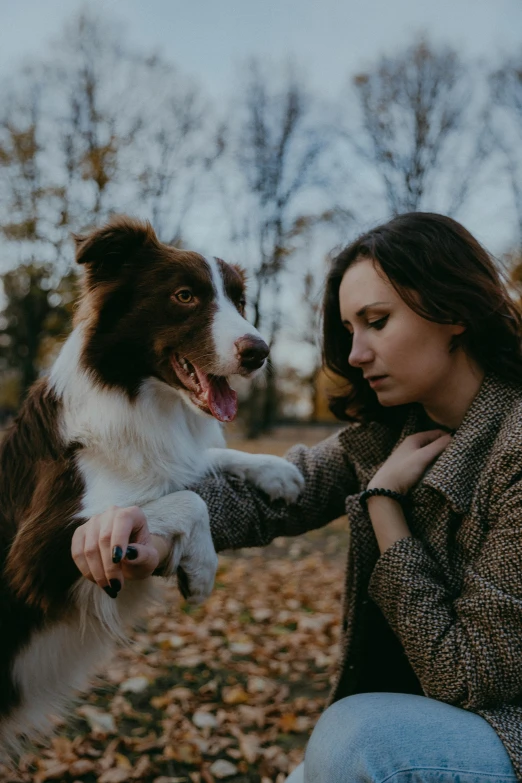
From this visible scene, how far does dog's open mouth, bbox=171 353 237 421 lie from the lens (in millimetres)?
2377

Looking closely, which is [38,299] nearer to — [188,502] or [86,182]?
[86,182]

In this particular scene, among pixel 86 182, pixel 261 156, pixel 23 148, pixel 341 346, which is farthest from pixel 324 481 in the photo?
pixel 261 156

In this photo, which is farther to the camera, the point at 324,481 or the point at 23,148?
the point at 23,148

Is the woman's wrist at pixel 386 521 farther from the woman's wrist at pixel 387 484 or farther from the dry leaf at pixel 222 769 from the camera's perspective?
the dry leaf at pixel 222 769

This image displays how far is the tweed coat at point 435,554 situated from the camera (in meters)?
1.78

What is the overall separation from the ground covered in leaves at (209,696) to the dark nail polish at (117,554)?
71 cm

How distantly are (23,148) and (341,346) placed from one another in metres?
14.8

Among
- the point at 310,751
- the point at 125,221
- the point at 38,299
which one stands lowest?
the point at 38,299

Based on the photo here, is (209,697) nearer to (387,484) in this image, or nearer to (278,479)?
(278,479)

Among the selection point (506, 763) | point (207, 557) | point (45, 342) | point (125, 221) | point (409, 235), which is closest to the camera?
point (506, 763)

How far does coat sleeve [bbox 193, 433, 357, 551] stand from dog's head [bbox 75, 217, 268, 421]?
301 millimetres

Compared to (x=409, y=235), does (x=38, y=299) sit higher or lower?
lower

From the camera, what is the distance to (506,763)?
5.56ft

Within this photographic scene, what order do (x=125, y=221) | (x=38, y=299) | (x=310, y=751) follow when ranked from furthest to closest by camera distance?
1. (x=38, y=299)
2. (x=125, y=221)
3. (x=310, y=751)
